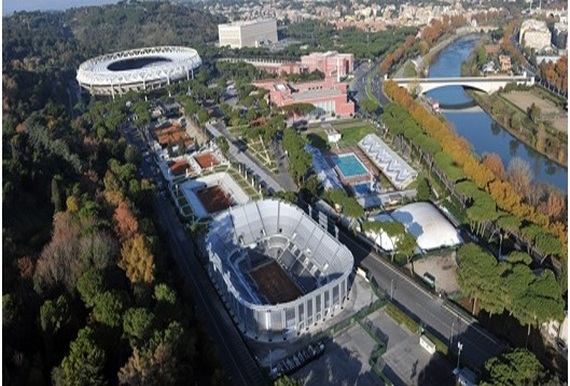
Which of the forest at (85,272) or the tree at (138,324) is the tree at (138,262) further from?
the tree at (138,324)

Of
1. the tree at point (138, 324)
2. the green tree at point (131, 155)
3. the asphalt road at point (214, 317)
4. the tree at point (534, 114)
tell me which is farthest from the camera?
the tree at point (534, 114)

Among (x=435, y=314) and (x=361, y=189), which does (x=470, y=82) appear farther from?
(x=435, y=314)

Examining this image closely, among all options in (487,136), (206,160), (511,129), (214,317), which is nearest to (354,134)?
(487,136)

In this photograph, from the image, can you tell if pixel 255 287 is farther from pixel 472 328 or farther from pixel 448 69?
pixel 448 69

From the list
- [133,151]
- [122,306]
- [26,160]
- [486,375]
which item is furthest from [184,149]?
[486,375]

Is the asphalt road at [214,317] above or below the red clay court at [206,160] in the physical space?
below

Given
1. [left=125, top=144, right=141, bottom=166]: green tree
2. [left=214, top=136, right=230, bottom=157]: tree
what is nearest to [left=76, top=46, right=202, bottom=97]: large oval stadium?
[left=214, top=136, right=230, bottom=157]: tree

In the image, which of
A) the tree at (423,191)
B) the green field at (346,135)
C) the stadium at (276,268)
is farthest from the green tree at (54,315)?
the green field at (346,135)
